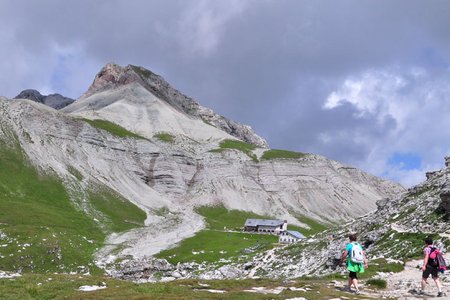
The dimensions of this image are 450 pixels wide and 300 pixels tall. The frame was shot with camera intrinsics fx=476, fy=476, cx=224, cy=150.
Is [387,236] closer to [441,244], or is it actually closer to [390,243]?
[390,243]

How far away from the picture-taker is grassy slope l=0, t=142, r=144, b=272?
89.5m

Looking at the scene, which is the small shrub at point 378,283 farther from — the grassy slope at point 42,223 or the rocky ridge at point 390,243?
the grassy slope at point 42,223

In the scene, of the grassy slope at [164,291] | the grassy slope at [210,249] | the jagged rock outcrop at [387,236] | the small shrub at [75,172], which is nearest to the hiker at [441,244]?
the jagged rock outcrop at [387,236]

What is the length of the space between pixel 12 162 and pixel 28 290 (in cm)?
16903

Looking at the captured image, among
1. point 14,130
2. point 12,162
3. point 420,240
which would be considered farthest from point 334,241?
point 14,130

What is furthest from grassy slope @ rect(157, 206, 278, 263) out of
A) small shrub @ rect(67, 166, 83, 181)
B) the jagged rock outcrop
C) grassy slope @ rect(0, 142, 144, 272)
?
small shrub @ rect(67, 166, 83, 181)

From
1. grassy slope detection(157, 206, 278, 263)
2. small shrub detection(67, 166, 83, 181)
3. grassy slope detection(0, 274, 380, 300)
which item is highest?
small shrub detection(67, 166, 83, 181)

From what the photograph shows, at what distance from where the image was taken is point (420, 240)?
45.8 meters

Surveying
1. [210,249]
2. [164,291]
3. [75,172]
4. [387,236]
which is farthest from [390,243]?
[75,172]

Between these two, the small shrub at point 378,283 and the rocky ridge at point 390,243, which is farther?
the rocky ridge at point 390,243

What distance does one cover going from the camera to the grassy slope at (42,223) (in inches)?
3524

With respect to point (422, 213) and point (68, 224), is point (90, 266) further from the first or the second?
point (422, 213)

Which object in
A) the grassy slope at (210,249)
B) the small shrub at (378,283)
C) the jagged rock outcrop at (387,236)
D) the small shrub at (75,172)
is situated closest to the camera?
the small shrub at (378,283)

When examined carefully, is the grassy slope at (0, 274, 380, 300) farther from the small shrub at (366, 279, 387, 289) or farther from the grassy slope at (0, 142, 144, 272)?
the grassy slope at (0, 142, 144, 272)
